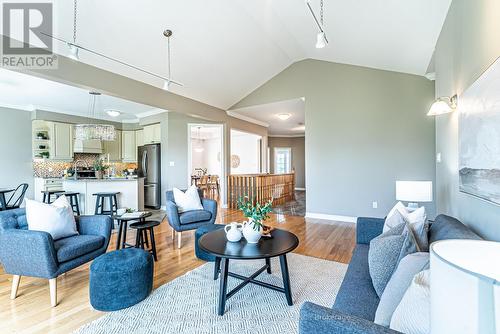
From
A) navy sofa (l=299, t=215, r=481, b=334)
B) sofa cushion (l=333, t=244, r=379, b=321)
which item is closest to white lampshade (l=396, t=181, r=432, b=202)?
navy sofa (l=299, t=215, r=481, b=334)

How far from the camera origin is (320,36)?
8.73 ft

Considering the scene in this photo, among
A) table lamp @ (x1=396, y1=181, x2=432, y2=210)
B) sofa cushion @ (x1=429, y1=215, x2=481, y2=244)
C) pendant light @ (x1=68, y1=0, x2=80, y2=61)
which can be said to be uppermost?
pendant light @ (x1=68, y1=0, x2=80, y2=61)

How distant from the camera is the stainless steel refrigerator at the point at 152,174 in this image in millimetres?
6637

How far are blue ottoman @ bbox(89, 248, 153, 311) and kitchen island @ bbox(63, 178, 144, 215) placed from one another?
362 centimetres

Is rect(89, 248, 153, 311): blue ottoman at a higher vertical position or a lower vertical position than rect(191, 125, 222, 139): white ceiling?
lower

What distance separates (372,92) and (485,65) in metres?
3.51

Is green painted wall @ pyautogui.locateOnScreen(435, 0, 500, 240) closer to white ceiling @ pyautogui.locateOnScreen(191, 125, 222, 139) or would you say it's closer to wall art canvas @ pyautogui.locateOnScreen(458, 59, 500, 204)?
wall art canvas @ pyautogui.locateOnScreen(458, 59, 500, 204)

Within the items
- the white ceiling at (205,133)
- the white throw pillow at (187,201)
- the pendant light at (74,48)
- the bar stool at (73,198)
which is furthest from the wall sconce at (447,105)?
the white ceiling at (205,133)

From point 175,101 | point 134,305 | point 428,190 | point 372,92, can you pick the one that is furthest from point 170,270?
point 372,92

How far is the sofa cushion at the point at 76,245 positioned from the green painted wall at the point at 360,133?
421 centimetres

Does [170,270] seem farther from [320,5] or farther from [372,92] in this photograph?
[372,92]

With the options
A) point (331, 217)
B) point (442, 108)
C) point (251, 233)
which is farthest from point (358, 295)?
point (331, 217)

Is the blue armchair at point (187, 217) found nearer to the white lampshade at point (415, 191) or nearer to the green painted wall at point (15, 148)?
the white lampshade at point (415, 191)

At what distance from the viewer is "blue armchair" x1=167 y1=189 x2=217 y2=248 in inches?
136
